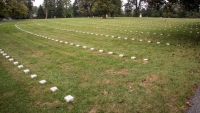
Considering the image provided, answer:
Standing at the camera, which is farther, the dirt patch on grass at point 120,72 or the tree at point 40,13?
the tree at point 40,13

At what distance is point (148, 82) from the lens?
3.34 meters

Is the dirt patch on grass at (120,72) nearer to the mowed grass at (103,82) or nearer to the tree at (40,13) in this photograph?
the mowed grass at (103,82)

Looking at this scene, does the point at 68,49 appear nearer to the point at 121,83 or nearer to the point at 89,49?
the point at 89,49

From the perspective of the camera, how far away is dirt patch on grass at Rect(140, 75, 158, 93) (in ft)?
10.3

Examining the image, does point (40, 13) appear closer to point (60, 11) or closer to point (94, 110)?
point (60, 11)

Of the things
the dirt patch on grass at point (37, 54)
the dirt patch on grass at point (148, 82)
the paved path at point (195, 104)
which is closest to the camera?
the paved path at point (195, 104)

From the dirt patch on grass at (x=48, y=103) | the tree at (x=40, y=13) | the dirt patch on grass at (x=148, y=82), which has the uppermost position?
the tree at (x=40, y=13)

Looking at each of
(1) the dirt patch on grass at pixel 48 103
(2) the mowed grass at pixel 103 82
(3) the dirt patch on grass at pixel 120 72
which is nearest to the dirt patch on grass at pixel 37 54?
(2) the mowed grass at pixel 103 82

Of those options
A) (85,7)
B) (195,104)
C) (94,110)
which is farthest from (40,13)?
(195,104)

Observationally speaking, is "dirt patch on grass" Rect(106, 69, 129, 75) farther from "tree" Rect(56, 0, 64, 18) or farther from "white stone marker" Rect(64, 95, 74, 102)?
"tree" Rect(56, 0, 64, 18)

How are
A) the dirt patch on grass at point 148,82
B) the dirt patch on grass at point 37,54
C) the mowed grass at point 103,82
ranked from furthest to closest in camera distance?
1. the dirt patch on grass at point 37,54
2. the dirt patch on grass at point 148,82
3. the mowed grass at point 103,82

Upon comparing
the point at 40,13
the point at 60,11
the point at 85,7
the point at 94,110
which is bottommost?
the point at 94,110

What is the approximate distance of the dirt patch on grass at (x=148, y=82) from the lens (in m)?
3.14

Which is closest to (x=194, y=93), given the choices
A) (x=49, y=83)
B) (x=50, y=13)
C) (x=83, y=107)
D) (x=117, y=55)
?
(x=83, y=107)
